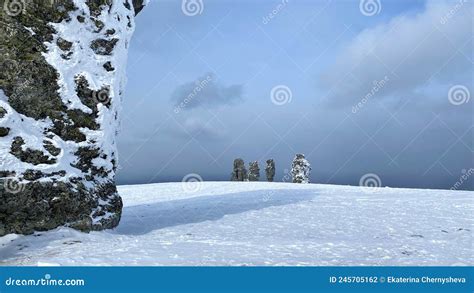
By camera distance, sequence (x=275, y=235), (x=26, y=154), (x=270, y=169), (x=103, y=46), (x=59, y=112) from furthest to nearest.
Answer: (x=270, y=169), (x=103, y=46), (x=59, y=112), (x=275, y=235), (x=26, y=154)

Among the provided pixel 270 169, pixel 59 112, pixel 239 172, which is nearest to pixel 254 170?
pixel 270 169

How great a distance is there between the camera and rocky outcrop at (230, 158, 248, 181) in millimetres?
41750

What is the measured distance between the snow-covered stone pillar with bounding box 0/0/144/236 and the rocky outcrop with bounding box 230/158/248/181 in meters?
30.9

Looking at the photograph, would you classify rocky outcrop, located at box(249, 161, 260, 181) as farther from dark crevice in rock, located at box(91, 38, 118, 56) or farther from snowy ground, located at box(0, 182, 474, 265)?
dark crevice in rock, located at box(91, 38, 118, 56)

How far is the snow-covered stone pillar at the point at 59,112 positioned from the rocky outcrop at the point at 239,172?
30.9 m

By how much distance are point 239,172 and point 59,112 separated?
1274 inches

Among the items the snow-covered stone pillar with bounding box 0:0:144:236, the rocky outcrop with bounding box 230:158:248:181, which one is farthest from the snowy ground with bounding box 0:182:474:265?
the rocky outcrop with bounding box 230:158:248:181

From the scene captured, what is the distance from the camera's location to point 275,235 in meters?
9.84

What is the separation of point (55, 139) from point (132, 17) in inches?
166

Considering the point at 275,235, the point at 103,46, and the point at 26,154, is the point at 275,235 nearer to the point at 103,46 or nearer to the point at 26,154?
the point at 26,154
